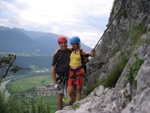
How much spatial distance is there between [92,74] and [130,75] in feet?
31.4

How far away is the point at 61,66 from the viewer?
11.5m

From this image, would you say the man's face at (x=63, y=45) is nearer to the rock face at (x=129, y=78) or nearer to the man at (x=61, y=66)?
the man at (x=61, y=66)

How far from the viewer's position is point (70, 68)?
11.2m

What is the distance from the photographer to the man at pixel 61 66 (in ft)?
36.9

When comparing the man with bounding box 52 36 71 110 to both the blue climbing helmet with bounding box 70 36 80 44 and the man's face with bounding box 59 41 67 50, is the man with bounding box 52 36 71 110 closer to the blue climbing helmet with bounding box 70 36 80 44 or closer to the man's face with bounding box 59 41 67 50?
the man's face with bounding box 59 41 67 50

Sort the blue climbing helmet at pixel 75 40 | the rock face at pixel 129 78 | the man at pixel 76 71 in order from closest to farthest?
1. the rock face at pixel 129 78
2. the blue climbing helmet at pixel 75 40
3. the man at pixel 76 71

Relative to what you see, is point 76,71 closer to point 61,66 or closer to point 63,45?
point 61,66

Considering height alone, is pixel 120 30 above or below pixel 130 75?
above

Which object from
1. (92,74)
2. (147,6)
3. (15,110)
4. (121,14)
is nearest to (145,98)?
(15,110)

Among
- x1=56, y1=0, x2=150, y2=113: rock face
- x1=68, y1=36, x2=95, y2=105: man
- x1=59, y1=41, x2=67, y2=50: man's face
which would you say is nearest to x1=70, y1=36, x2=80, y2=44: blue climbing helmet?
x1=68, y1=36, x2=95, y2=105: man

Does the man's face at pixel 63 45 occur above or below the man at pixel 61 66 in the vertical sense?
above

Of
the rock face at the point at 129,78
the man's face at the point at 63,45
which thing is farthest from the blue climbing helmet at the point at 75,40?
the rock face at the point at 129,78

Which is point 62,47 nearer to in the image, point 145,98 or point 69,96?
point 69,96

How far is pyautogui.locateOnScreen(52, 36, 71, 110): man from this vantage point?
36.9 feet
